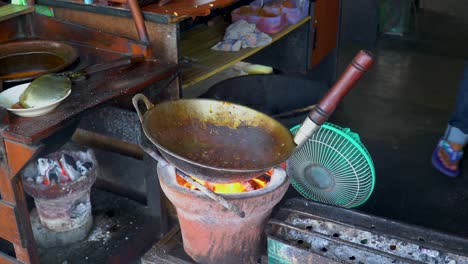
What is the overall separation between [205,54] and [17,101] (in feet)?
4.02

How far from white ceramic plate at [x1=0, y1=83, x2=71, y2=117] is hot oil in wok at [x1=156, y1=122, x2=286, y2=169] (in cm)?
38

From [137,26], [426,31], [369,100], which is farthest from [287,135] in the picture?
[426,31]

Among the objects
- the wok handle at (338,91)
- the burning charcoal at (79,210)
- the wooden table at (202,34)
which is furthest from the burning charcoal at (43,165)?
the wok handle at (338,91)

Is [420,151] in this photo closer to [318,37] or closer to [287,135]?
[318,37]

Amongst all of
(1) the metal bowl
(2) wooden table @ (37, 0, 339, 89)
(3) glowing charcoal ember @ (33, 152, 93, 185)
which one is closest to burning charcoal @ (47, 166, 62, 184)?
(3) glowing charcoal ember @ (33, 152, 93, 185)

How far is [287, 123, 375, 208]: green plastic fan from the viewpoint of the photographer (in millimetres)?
2180

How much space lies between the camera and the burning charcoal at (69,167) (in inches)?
92.0

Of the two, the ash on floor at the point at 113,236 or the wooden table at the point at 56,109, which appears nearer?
the wooden table at the point at 56,109

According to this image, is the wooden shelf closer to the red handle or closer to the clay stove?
the clay stove

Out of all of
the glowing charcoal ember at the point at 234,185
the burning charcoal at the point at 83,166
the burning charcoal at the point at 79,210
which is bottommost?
the burning charcoal at the point at 79,210

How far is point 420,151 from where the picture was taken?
3584 millimetres

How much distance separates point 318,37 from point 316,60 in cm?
17

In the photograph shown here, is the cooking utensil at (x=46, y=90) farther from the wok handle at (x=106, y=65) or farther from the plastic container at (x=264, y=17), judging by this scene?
the plastic container at (x=264, y=17)

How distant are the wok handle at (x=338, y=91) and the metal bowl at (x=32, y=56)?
41.3 inches
